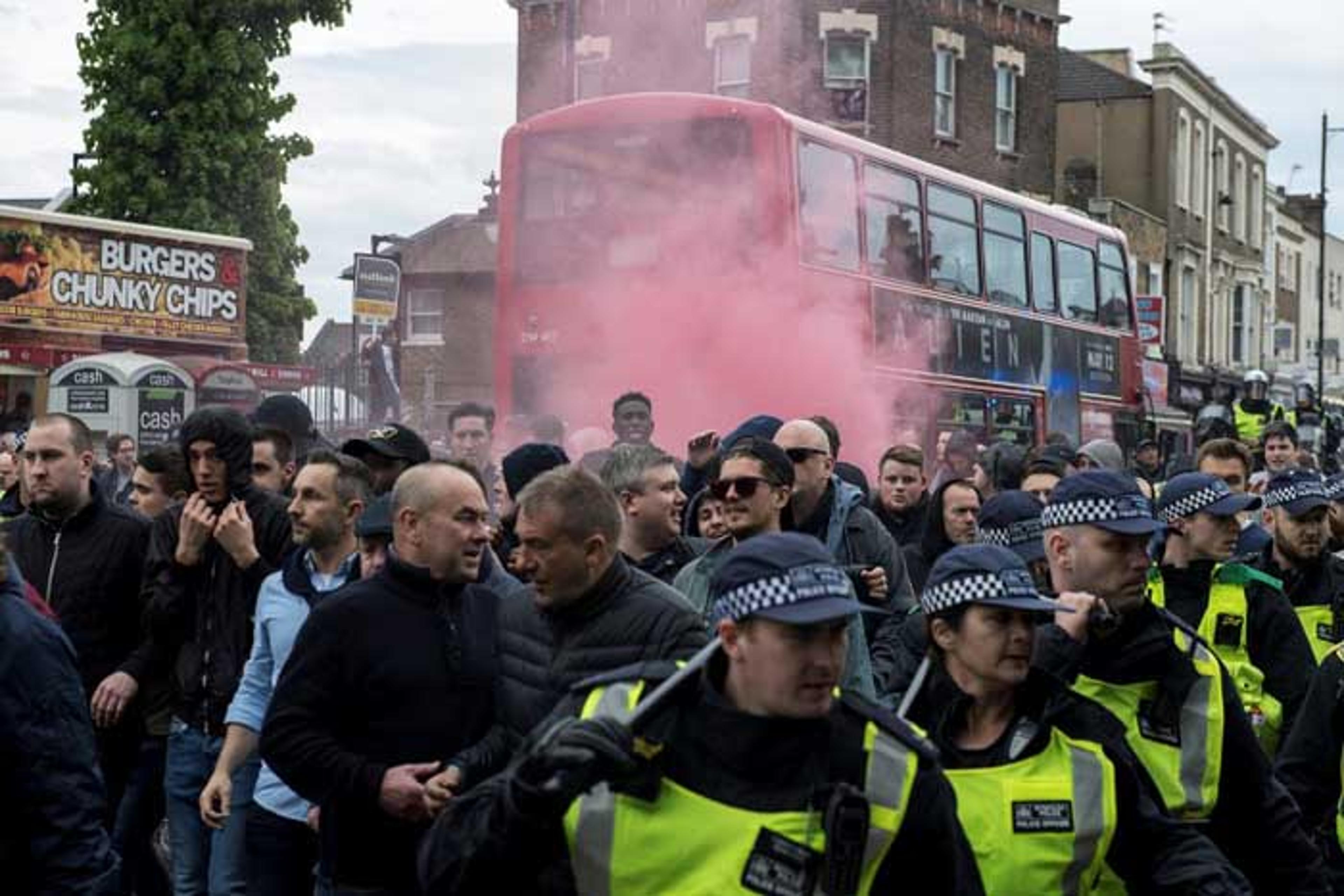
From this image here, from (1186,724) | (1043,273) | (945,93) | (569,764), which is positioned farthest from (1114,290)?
(569,764)

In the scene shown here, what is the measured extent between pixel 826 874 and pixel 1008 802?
0.81m

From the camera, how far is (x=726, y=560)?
3072 millimetres

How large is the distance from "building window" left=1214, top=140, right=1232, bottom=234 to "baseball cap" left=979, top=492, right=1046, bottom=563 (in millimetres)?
40092

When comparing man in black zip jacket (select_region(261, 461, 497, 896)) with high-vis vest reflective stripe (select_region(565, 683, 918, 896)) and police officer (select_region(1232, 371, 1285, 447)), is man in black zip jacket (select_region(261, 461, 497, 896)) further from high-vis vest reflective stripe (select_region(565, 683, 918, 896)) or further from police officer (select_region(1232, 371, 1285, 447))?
police officer (select_region(1232, 371, 1285, 447))

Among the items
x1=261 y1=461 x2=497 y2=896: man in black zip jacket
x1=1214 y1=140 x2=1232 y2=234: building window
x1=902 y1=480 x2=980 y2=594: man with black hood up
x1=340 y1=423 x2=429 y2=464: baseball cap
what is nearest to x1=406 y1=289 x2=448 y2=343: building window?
x1=1214 y1=140 x2=1232 y2=234: building window

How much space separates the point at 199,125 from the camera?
99.3 ft

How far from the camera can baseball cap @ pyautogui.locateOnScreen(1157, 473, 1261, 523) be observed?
5527 mm

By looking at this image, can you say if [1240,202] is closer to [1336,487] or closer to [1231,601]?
[1336,487]

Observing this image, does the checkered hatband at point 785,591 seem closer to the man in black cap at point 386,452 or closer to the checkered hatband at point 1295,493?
the man in black cap at point 386,452

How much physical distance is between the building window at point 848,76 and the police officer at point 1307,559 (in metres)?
24.6

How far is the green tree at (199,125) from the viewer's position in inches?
1187

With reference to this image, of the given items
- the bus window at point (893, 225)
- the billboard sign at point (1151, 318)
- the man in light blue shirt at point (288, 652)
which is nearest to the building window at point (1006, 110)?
the billboard sign at point (1151, 318)

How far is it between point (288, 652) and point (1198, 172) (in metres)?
40.5

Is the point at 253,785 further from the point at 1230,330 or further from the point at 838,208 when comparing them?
the point at 1230,330
